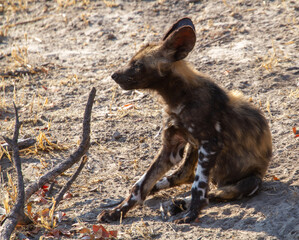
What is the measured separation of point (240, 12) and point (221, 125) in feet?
13.6

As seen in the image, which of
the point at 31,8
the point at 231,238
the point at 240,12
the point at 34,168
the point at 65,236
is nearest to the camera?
the point at 231,238

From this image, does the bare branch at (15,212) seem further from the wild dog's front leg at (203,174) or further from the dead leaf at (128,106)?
the dead leaf at (128,106)

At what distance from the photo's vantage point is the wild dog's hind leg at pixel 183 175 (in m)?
5.12

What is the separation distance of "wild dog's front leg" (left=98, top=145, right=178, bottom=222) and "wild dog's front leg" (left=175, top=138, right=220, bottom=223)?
489 millimetres

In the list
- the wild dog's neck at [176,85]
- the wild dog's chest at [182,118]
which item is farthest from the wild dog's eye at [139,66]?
the wild dog's chest at [182,118]

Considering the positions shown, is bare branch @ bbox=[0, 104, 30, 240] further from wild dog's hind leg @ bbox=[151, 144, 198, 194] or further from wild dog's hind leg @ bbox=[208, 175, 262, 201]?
wild dog's hind leg @ bbox=[208, 175, 262, 201]

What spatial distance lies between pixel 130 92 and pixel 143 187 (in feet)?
8.14

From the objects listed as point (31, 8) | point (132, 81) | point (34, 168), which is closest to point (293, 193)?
point (132, 81)

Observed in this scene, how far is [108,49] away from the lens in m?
8.38

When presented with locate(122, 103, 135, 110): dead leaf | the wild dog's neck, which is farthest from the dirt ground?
the wild dog's neck

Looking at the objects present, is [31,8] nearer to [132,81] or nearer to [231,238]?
[132,81]

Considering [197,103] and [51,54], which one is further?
[51,54]

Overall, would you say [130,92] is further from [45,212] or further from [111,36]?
[45,212]

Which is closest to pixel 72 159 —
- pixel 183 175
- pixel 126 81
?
pixel 126 81
